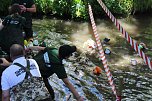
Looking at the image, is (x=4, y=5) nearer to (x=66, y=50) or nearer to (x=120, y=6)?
(x=120, y=6)

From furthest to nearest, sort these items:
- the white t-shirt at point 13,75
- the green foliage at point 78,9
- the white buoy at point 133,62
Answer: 1. the green foliage at point 78,9
2. the white buoy at point 133,62
3. the white t-shirt at point 13,75

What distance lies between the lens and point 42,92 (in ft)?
22.3

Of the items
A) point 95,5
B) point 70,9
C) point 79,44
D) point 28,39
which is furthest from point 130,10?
point 28,39

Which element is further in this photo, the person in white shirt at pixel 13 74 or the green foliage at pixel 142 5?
the green foliage at pixel 142 5

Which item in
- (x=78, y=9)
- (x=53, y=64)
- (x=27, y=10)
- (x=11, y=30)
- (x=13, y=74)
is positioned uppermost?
(x=27, y=10)

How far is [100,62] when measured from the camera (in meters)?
10.6

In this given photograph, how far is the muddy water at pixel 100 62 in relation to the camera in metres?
8.88

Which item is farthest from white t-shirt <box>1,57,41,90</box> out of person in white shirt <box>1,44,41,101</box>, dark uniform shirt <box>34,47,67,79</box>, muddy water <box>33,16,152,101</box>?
muddy water <box>33,16,152,101</box>

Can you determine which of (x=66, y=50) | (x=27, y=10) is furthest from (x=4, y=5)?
(x=66, y=50)

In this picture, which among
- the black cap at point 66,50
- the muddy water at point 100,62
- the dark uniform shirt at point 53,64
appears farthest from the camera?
the muddy water at point 100,62

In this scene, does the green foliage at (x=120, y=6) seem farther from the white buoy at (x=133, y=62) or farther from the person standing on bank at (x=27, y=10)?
the person standing on bank at (x=27, y=10)

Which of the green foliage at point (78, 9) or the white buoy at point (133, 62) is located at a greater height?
the green foliage at point (78, 9)

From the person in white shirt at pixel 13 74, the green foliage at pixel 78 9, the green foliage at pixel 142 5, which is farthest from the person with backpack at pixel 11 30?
the green foliage at pixel 142 5

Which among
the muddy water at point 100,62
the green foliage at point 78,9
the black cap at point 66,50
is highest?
the black cap at point 66,50
